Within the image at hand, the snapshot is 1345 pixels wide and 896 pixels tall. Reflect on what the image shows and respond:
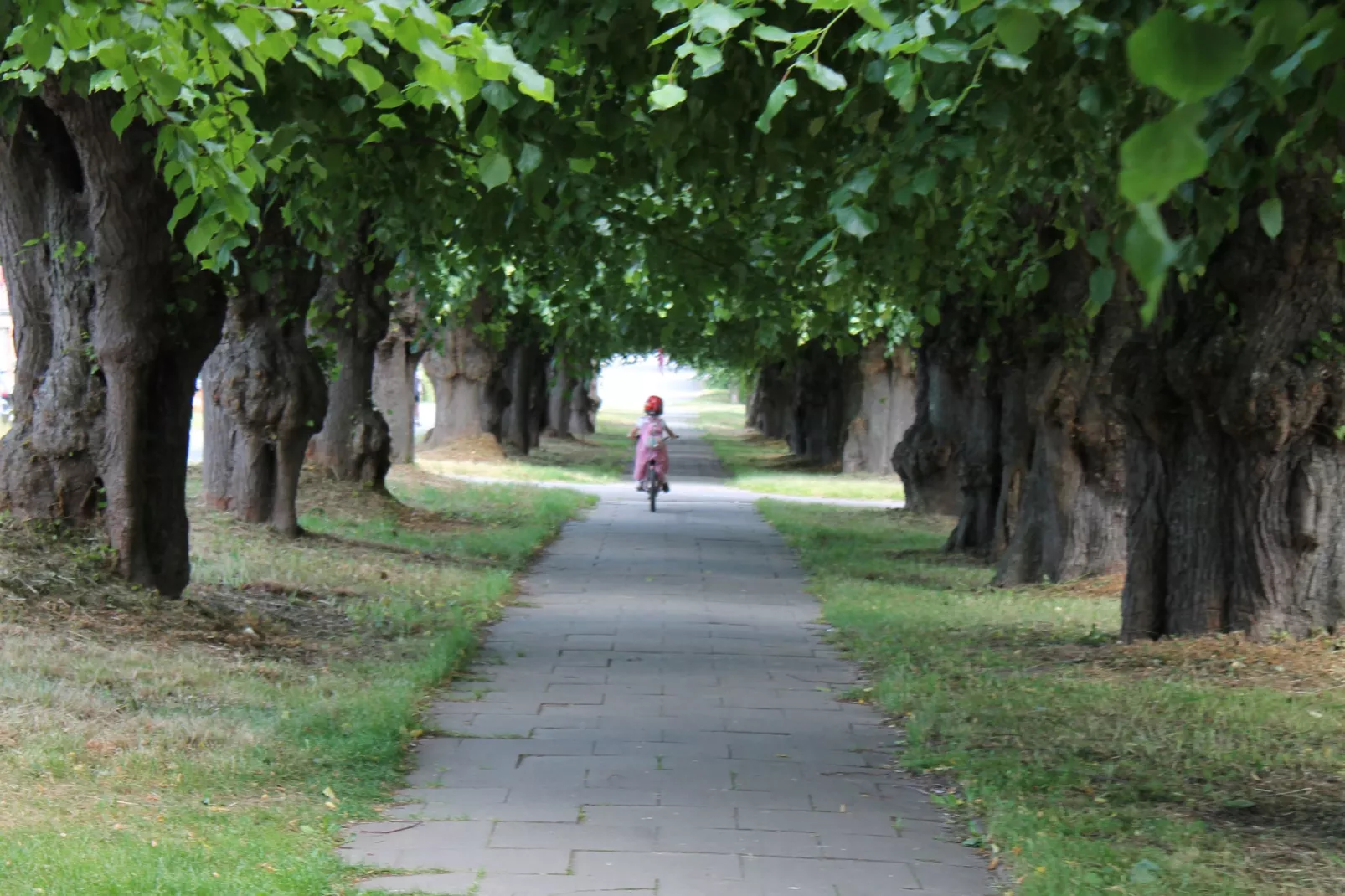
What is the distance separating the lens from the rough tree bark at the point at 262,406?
15625mm

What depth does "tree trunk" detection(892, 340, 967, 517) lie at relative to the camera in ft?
74.4

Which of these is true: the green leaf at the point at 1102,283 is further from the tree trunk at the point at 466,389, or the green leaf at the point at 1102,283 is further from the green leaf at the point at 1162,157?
the tree trunk at the point at 466,389

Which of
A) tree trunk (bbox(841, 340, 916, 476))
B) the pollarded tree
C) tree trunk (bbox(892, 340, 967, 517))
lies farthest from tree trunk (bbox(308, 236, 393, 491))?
tree trunk (bbox(841, 340, 916, 476))

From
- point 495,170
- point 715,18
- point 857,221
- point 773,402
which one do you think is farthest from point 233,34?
point 773,402

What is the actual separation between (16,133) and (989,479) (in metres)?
10.8

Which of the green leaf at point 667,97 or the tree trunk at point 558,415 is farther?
the tree trunk at point 558,415

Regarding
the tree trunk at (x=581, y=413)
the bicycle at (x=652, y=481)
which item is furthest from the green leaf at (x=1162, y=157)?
the tree trunk at (x=581, y=413)

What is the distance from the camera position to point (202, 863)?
5.21 meters

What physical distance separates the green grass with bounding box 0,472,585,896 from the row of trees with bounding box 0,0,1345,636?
39.2 inches

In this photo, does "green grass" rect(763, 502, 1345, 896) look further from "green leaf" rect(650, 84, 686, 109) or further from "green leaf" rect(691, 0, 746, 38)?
"green leaf" rect(691, 0, 746, 38)

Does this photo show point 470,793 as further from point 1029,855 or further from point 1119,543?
point 1119,543

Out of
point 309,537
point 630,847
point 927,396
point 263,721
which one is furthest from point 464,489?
point 630,847

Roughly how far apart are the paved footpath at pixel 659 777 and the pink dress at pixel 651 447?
11205 mm

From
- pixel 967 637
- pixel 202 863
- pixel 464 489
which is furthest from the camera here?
pixel 464 489
